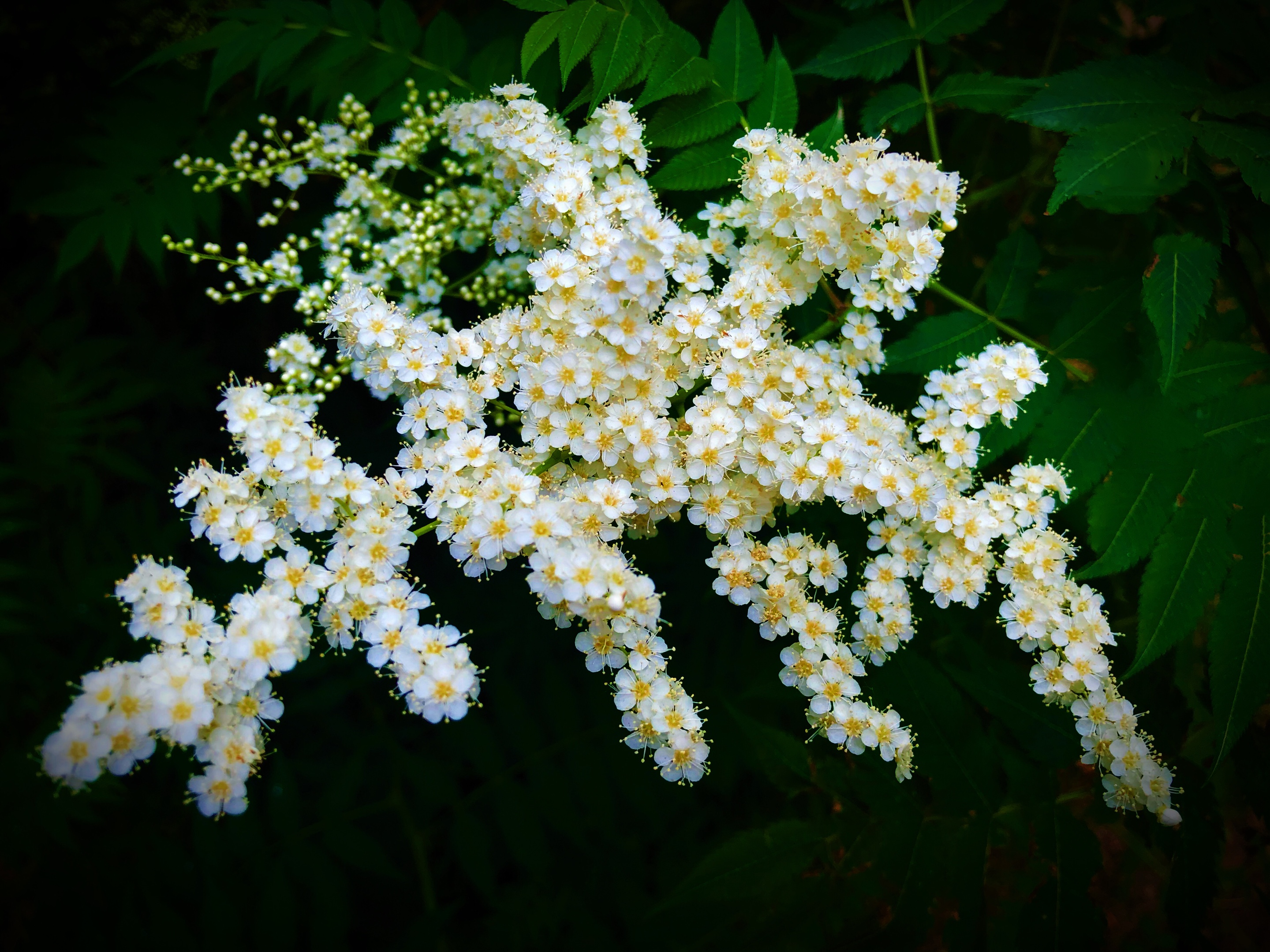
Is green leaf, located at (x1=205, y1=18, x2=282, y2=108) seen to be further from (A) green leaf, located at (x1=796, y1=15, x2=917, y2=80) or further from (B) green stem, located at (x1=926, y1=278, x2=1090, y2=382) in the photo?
(B) green stem, located at (x1=926, y1=278, x2=1090, y2=382)

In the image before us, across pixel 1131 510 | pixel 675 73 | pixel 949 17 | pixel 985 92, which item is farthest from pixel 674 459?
pixel 949 17

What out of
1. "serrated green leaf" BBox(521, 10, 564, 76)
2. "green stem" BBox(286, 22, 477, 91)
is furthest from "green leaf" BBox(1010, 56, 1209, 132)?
"green stem" BBox(286, 22, 477, 91)

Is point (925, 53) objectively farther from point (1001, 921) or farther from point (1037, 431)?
point (1001, 921)

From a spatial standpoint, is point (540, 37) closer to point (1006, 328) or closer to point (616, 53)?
point (616, 53)

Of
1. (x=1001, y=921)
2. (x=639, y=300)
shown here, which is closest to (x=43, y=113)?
(x=639, y=300)

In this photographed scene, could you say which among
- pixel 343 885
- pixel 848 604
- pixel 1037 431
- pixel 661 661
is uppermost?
pixel 1037 431

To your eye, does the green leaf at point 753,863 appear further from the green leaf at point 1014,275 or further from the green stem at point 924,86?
the green stem at point 924,86
